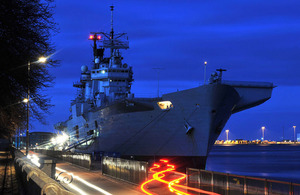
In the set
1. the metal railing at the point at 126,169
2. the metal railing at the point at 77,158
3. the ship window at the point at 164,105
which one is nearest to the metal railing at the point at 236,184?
the metal railing at the point at 126,169

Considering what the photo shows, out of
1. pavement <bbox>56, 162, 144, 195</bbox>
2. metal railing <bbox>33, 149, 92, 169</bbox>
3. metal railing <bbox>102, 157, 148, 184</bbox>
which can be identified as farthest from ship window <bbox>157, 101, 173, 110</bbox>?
Answer: pavement <bbox>56, 162, 144, 195</bbox>

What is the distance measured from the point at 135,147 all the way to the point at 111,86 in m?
12.6

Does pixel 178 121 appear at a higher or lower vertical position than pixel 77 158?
higher

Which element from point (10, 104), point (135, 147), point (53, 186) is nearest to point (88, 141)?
point (135, 147)

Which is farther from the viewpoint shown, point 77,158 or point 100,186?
point 77,158

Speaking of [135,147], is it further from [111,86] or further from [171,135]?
[111,86]

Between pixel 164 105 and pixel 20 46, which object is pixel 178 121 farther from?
pixel 20 46

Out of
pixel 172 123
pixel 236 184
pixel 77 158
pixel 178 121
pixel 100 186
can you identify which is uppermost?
pixel 178 121

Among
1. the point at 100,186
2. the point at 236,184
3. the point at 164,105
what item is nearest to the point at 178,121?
the point at 164,105

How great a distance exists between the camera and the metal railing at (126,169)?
18.4 m

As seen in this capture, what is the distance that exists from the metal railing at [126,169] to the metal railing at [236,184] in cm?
308

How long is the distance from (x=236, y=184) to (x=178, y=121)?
25519mm

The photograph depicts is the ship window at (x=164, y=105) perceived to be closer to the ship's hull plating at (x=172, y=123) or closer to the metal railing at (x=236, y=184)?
the ship's hull plating at (x=172, y=123)

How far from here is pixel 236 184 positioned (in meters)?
12.5
